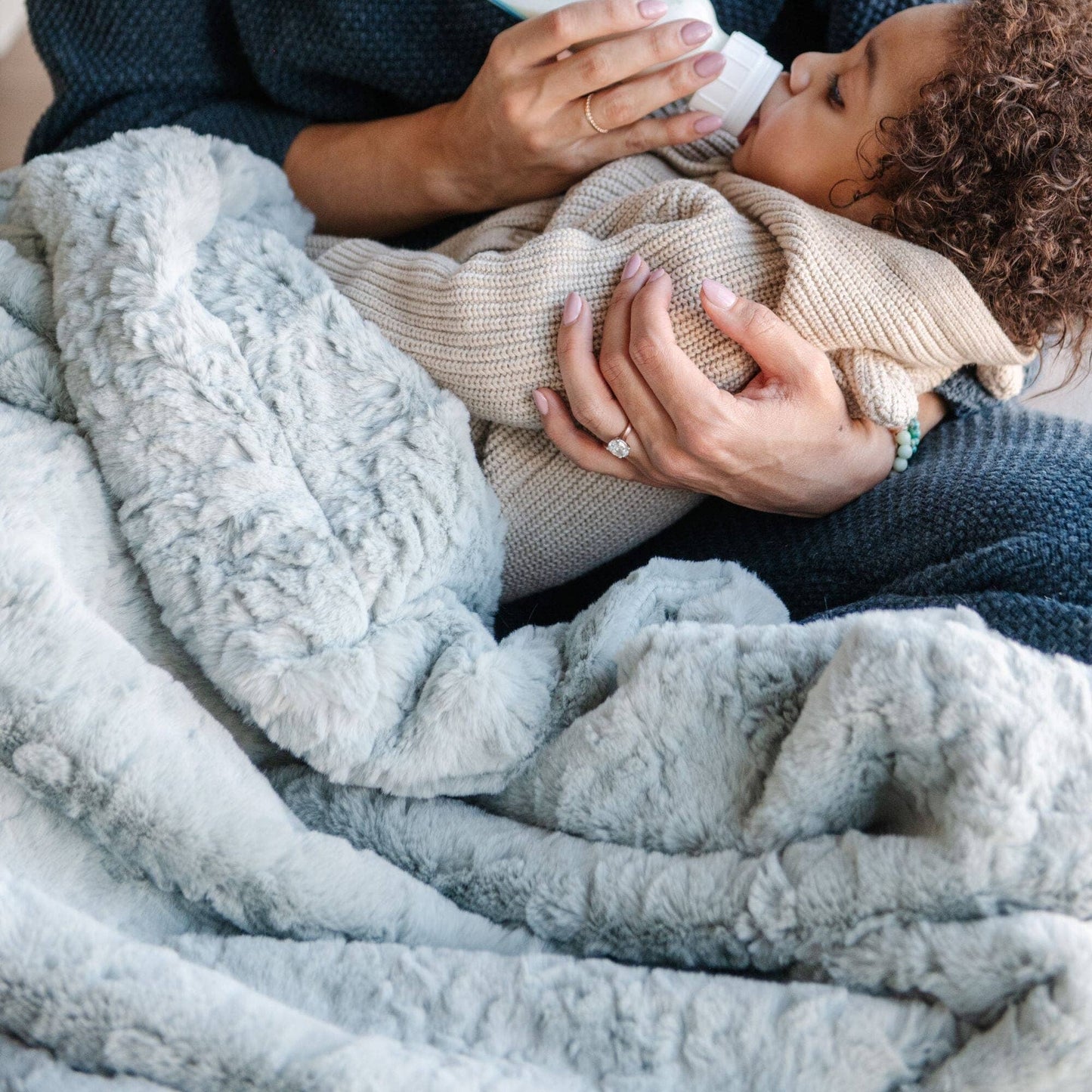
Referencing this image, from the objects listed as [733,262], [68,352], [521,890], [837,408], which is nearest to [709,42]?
[733,262]

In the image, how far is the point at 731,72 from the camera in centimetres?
82

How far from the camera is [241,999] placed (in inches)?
16.3

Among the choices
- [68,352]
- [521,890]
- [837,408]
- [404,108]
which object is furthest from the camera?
[404,108]

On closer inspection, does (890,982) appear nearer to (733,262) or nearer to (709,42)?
(733,262)

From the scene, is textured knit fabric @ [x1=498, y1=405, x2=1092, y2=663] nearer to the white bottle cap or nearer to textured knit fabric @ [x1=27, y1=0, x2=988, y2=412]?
textured knit fabric @ [x1=27, y1=0, x2=988, y2=412]

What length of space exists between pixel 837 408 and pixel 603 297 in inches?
8.2

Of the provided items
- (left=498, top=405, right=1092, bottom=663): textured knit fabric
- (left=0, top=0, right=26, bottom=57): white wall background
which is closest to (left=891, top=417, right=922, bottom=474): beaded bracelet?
(left=498, top=405, right=1092, bottom=663): textured knit fabric

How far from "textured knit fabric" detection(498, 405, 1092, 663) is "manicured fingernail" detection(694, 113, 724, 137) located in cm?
34

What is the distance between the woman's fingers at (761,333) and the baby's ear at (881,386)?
43 millimetres

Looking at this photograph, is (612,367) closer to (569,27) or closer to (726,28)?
(569,27)

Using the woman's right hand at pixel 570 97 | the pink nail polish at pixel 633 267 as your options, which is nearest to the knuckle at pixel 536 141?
the woman's right hand at pixel 570 97

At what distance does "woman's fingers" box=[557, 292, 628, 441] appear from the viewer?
2.37ft

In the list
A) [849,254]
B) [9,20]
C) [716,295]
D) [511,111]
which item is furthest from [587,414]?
[9,20]

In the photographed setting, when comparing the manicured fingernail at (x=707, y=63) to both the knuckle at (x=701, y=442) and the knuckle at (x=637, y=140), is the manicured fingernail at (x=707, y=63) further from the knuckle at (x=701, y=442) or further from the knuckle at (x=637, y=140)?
the knuckle at (x=701, y=442)
